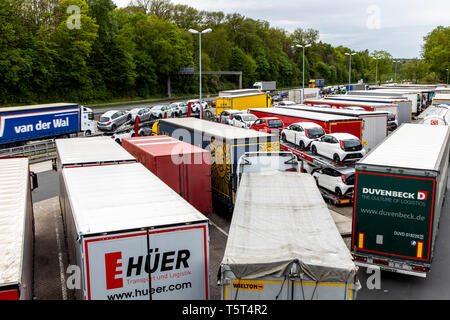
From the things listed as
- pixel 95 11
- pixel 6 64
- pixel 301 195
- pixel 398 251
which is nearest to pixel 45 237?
pixel 301 195

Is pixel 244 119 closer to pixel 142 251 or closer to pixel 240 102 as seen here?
pixel 240 102

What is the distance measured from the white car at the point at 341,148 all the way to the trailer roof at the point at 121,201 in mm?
11023

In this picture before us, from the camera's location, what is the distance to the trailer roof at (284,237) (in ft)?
21.9

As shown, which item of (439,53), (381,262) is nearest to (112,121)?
(381,262)

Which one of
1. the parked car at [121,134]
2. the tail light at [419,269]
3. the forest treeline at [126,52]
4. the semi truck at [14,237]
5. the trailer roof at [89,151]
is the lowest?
the tail light at [419,269]

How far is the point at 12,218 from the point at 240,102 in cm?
3740

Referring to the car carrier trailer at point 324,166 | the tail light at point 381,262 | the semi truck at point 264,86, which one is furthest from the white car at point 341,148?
the semi truck at point 264,86

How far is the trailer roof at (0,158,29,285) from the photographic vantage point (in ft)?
20.3

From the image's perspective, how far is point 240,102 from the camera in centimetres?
4484

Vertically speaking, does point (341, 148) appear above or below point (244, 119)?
below

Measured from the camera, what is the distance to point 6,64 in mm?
50656

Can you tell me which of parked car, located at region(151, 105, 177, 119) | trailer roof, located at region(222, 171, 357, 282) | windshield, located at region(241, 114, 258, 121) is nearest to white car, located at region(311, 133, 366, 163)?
trailer roof, located at region(222, 171, 357, 282)

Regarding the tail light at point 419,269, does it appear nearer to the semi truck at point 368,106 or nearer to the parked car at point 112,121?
the semi truck at point 368,106

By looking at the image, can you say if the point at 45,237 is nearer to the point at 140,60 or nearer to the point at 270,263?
the point at 270,263
